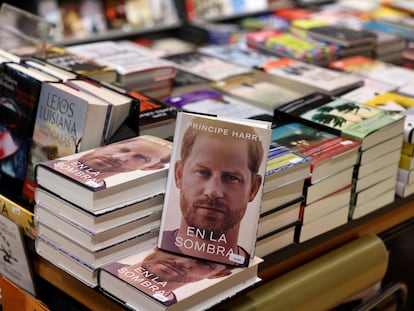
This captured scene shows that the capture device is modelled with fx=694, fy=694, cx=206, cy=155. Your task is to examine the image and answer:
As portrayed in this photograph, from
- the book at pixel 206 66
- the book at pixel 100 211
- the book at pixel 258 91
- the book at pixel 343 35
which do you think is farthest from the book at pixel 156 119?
the book at pixel 343 35

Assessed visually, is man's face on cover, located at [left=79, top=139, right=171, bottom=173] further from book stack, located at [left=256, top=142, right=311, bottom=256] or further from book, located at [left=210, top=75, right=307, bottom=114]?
book, located at [left=210, top=75, right=307, bottom=114]

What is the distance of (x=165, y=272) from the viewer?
1.56 metres

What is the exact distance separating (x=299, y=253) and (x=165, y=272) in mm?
533

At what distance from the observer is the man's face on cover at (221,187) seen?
1626 millimetres

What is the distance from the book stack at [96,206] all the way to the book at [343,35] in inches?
63.6

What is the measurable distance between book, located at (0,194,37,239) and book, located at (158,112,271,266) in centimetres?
41

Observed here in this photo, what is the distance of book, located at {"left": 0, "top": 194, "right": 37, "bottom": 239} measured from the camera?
1.82 metres

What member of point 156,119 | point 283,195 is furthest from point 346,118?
point 156,119

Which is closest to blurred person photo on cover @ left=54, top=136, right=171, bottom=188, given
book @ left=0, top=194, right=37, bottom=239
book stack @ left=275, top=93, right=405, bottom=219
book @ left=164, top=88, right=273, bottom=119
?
book @ left=0, top=194, right=37, bottom=239

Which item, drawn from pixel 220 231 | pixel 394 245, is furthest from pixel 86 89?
pixel 394 245

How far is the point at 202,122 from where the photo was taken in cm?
163

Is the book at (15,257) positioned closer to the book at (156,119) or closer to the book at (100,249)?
the book at (100,249)

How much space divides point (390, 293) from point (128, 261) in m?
1.02

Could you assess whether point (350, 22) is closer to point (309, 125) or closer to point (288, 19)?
point (288, 19)
